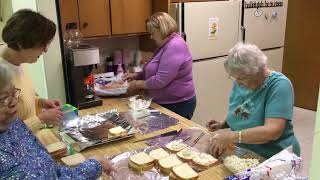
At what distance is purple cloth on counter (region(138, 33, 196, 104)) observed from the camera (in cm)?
220

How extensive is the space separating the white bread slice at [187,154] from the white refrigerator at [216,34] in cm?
161

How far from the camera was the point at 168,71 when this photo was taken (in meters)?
2.19

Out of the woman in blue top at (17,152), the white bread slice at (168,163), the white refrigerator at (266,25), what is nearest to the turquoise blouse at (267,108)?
the white bread slice at (168,163)

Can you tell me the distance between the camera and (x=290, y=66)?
14.2 feet

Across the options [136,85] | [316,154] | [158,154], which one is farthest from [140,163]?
[136,85]

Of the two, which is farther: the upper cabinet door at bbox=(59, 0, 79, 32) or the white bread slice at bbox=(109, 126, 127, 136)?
the upper cabinet door at bbox=(59, 0, 79, 32)

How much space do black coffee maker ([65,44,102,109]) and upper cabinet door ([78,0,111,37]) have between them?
0.52 metres

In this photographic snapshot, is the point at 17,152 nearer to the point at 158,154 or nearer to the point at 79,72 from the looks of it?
the point at 158,154

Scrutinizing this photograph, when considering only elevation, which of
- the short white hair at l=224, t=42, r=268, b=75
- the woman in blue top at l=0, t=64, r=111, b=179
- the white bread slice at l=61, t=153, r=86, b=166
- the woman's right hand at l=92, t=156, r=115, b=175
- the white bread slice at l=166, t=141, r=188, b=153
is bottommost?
the white bread slice at l=61, t=153, r=86, b=166

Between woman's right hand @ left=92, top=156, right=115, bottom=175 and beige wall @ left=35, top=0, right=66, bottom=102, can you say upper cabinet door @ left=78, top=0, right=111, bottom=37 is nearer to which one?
beige wall @ left=35, top=0, right=66, bottom=102

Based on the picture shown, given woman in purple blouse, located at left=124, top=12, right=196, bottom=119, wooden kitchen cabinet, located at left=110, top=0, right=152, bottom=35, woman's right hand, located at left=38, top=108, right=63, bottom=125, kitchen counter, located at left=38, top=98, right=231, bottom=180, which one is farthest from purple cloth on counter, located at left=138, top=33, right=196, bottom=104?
woman's right hand, located at left=38, top=108, right=63, bottom=125

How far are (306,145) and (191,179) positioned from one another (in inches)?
96.3

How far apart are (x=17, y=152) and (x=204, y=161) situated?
76 cm

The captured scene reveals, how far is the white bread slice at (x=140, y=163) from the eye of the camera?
1.36m
